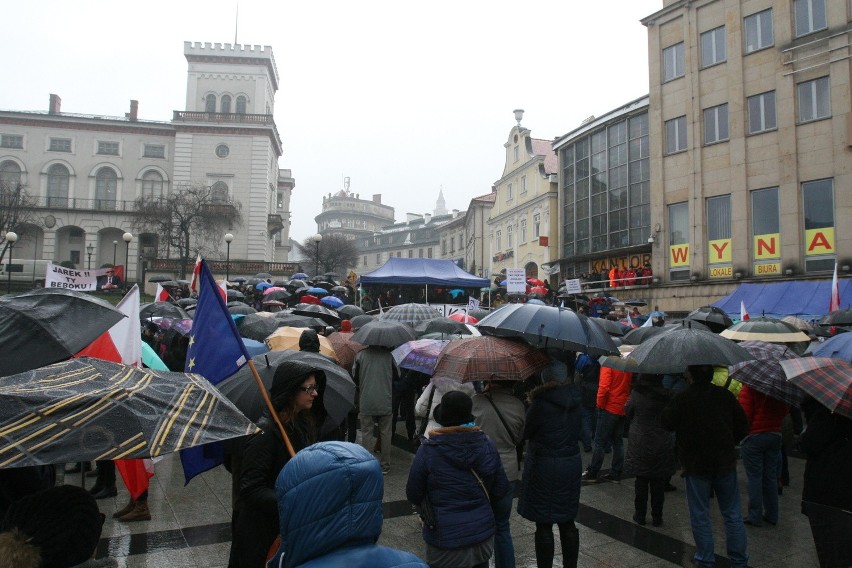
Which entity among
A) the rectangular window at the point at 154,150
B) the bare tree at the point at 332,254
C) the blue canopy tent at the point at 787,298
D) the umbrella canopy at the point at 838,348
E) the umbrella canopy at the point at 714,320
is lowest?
the umbrella canopy at the point at 838,348

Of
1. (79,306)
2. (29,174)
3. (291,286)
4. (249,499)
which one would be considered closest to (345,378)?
(249,499)

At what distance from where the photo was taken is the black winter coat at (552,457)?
4.57m

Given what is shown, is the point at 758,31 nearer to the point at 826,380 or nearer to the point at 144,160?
the point at 826,380

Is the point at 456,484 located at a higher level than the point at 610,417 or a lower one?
higher

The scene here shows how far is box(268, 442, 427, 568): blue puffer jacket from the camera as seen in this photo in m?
1.96

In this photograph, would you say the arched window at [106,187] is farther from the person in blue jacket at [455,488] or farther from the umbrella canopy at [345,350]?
the person in blue jacket at [455,488]

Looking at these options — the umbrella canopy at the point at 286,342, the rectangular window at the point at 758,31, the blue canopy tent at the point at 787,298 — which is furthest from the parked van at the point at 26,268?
the rectangular window at the point at 758,31

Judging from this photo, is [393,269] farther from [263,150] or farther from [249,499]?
[263,150]

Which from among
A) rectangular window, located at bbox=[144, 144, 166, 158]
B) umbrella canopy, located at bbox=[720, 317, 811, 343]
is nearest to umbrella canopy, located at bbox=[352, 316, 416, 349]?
umbrella canopy, located at bbox=[720, 317, 811, 343]

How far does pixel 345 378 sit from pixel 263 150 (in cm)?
5394

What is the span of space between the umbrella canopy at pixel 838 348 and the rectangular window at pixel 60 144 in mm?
64916

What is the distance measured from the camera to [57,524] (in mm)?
2113

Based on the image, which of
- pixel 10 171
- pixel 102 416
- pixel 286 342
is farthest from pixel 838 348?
pixel 10 171

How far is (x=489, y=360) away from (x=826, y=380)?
7.82 ft
